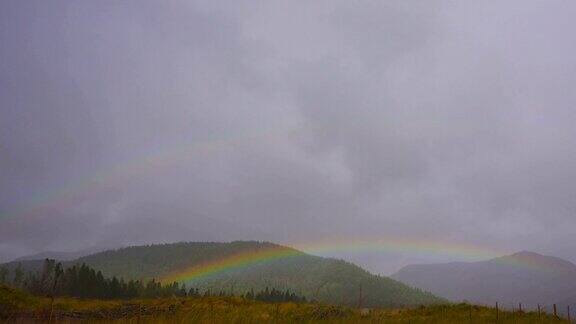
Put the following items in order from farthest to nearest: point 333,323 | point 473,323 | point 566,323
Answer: point 566,323, point 473,323, point 333,323

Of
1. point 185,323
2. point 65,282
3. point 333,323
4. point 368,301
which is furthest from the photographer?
point 368,301

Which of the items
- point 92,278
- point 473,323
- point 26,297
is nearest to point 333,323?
point 473,323

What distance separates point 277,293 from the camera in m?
111

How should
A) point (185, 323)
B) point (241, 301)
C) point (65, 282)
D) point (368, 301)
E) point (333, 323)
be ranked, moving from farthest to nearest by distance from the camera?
point (368, 301) < point (65, 282) < point (241, 301) < point (333, 323) < point (185, 323)

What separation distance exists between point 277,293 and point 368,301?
275 feet

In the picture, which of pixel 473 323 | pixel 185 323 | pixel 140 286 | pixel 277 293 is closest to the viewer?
pixel 185 323

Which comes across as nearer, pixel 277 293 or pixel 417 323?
pixel 417 323

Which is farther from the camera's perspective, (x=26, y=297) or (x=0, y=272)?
(x=0, y=272)

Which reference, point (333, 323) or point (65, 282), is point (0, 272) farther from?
point (333, 323)

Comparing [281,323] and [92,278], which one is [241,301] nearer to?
[281,323]

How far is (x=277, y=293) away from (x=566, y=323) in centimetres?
9010

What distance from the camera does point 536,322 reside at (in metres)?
20.9

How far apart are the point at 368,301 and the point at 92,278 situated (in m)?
124

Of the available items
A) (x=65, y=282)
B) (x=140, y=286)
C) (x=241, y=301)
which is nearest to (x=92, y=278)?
(x=65, y=282)
